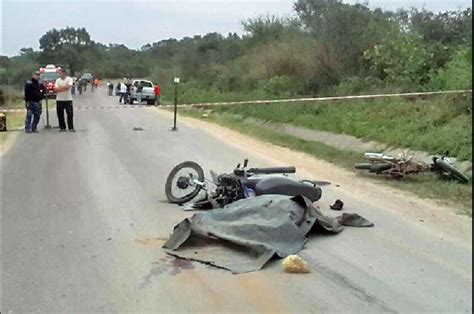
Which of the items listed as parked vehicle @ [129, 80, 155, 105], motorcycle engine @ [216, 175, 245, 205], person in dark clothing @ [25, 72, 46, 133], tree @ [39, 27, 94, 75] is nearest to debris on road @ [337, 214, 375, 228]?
motorcycle engine @ [216, 175, 245, 205]

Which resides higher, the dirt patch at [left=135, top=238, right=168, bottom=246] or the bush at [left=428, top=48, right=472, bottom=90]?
the bush at [left=428, top=48, right=472, bottom=90]

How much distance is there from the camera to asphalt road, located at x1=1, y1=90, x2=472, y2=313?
5.18 metres

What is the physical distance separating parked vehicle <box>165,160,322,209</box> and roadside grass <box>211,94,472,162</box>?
504cm

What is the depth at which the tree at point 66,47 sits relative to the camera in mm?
107312

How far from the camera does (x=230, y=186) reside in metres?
8.10

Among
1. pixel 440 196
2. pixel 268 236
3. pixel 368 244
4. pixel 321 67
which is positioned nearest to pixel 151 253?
pixel 268 236

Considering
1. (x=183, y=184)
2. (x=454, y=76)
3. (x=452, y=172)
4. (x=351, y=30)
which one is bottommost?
(x=452, y=172)

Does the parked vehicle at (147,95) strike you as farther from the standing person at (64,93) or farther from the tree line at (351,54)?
the standing person at (64,93)

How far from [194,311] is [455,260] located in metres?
2.72

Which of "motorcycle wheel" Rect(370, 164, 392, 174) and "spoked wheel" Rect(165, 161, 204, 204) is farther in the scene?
"motorcycle wheel" Rect(370, 164, 392, 174)

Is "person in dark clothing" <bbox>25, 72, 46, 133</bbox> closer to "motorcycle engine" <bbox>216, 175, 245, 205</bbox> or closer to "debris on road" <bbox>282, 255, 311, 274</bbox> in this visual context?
"motorcycle engine" <bbox>216, 175, 245, 205</bbox>

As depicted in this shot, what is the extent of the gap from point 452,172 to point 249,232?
5.61 meters

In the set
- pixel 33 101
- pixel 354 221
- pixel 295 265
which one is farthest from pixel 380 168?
pixel 33 101

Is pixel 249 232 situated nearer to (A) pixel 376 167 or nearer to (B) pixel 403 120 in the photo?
(A) pixel 376 167
